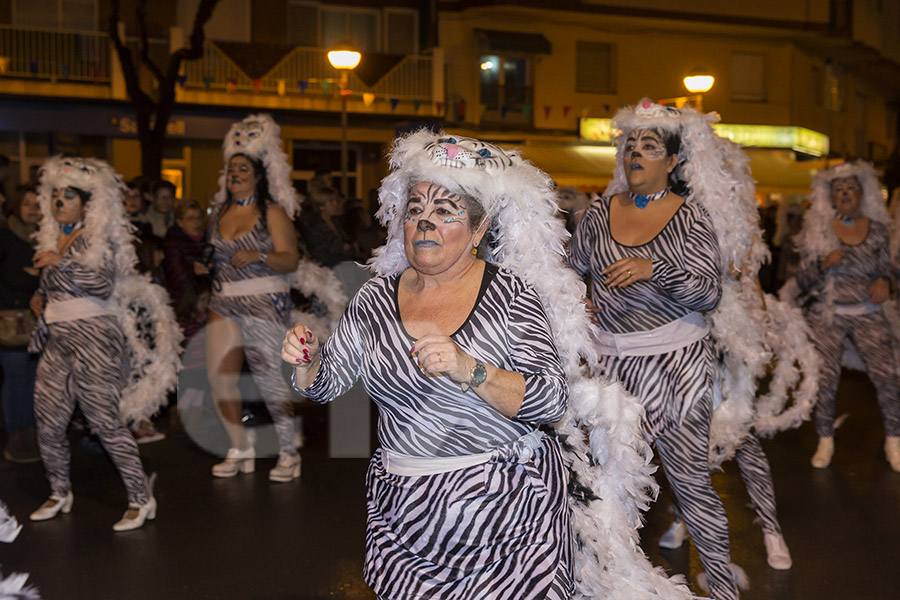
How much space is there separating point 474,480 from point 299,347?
61 centimetres

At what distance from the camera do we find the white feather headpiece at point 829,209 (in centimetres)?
687

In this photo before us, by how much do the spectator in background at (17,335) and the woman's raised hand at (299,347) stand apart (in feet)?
16.7

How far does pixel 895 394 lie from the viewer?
692 cm

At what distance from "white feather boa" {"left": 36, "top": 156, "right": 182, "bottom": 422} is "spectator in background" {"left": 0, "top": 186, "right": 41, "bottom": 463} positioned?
4.07ft

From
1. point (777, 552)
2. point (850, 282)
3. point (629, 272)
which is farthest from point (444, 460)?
point (850, 282)

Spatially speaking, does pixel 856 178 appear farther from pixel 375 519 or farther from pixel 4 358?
pixel 4 358

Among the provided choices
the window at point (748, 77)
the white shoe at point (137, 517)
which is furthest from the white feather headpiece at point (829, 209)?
the window at point (748, 77)

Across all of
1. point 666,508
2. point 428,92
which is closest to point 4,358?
point 666,508

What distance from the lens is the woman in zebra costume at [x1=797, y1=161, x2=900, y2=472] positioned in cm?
684

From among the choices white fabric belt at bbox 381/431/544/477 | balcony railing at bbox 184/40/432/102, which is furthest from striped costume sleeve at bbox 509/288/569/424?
balcony railing at bbox 184/40/432/102

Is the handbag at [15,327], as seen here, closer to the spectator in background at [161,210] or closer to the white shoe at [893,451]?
the spectator in background at [161,210]

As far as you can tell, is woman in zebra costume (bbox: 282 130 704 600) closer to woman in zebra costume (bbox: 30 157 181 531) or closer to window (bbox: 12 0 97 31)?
woman in zebra costume (bbox: 30 157 181 531)

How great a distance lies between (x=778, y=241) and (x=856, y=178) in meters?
6.73

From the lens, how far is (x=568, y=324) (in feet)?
10.2
